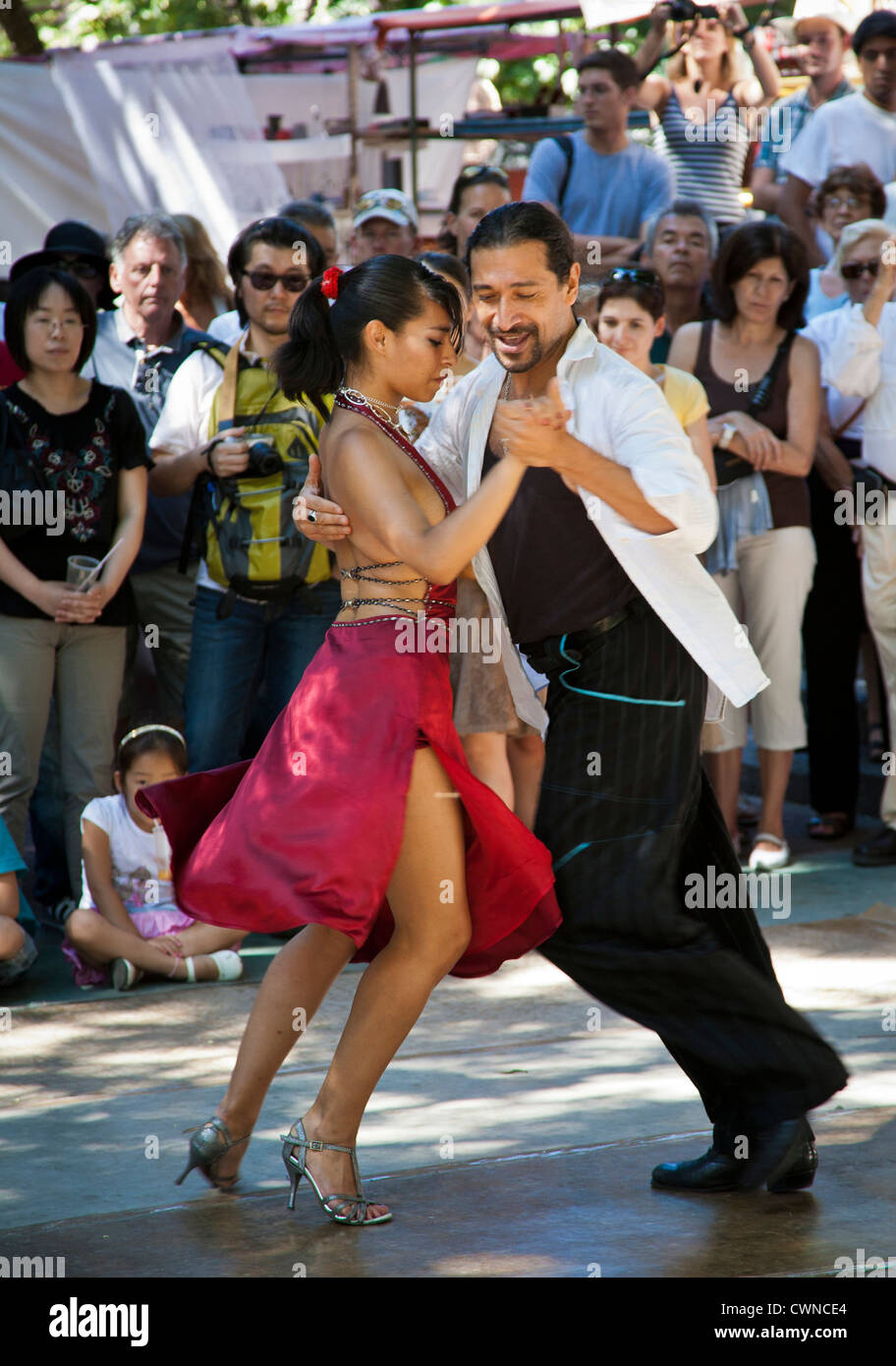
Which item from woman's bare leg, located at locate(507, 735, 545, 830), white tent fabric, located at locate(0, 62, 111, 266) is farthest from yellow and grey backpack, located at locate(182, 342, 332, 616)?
white tent fabric, located at locate(0, 62, 111, 266)

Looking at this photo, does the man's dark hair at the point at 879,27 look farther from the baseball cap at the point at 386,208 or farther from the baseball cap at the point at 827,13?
the baseball cap at the point at 386,208

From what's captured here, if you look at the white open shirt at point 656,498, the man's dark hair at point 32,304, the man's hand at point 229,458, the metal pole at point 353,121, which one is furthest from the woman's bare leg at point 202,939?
the metal pole at point 353,121

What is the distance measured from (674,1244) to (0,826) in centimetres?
278

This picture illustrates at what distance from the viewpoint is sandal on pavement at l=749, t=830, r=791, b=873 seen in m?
6.46

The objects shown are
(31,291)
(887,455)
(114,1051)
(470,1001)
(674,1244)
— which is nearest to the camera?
(674,1244)

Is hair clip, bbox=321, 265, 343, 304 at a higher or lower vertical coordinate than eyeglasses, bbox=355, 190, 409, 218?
lower

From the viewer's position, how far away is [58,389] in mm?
5625

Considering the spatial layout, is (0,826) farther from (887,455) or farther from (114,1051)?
(887,455)

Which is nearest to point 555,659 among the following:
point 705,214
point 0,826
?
point 0,826

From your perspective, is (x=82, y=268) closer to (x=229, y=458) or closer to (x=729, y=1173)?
(x=229, y=458)

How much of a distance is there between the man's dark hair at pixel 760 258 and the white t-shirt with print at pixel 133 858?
10.1ft

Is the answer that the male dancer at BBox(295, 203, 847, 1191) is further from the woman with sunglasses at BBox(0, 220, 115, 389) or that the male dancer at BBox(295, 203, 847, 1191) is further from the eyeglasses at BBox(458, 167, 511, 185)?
the eyeglasses at BBox(458, 167, 511, 185)

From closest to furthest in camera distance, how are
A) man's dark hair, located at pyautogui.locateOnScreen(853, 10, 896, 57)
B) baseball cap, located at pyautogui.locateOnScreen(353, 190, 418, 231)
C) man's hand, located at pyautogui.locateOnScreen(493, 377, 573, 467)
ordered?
1. man's hand, located at pyautogui.locateOnScreen(493, 377, 573, 467)
2. baseball cap, located at pyautogui.locateOnScreen(353, 190, 418, 231)
3. man's dark hair, located at pyautogui.locateOnScreen(853, 10, 896, 57)

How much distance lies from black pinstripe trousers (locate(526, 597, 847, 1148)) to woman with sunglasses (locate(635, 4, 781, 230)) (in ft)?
16.5
